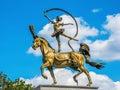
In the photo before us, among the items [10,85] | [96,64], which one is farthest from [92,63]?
[10,85]

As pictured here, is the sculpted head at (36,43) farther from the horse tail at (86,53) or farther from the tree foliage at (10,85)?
the tree foliage at (10,85)

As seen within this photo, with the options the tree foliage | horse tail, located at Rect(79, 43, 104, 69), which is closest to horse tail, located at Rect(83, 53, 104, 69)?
horse tail, located at Rect(79, 43, 104, 69)

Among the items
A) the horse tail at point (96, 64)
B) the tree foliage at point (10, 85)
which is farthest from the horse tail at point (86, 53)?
the tree foliage at point (10, 85)

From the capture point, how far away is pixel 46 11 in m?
23.1

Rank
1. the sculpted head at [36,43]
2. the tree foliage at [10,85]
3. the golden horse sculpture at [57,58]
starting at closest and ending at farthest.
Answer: the golden horse sculpture at [57,58] → the sculpted head at [36,43] → the tree foliage at [10,85]

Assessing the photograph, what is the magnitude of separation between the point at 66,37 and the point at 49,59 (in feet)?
5.94

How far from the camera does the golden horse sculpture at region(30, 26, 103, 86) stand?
21.7 meters

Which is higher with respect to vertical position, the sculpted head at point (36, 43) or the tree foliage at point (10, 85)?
the tree foliage at point (10, 85)

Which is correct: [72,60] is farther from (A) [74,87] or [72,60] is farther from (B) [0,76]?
(B) [0,76]

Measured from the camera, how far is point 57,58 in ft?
71.3

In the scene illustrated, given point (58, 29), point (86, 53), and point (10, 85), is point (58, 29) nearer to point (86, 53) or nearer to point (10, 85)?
point (86, 53)

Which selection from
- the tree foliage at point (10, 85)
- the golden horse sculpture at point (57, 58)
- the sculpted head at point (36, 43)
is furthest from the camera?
the tree foliage at point (10, 85)

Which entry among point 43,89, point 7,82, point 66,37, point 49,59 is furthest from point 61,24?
point 7,82

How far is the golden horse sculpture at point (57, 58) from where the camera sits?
71.1 feet
